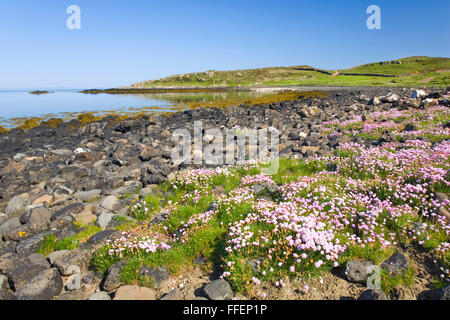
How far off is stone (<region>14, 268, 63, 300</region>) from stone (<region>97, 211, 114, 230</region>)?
2.48 m

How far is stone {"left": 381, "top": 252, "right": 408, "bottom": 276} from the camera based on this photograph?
4.90 meters

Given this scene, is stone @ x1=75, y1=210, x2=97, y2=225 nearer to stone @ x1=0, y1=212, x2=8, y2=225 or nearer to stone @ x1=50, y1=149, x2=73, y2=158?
stone @ x1=0, y1=212, x2=8, y2=225

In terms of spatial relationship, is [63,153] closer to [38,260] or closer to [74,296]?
[38,260]

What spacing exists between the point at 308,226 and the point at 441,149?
26.1 feet

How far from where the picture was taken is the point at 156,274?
→ 539 centimetres

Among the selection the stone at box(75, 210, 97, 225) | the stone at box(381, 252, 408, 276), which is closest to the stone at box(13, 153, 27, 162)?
the stone at box(75, 210, 97, 225)

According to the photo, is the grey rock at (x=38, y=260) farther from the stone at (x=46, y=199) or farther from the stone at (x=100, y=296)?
the stone at (x=46, y=199)

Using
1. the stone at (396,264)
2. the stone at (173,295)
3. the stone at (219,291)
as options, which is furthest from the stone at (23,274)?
the stone at (396,264)

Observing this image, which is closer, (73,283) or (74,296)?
(74,296)

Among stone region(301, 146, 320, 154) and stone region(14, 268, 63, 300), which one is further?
stone region(301, 146, 320, 154)

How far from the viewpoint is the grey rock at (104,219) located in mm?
7880

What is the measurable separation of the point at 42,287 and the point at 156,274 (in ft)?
6.99

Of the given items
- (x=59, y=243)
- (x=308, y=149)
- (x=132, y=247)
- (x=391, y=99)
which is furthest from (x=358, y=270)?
(x=391, y=99)

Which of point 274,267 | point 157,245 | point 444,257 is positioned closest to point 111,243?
point 157,245
